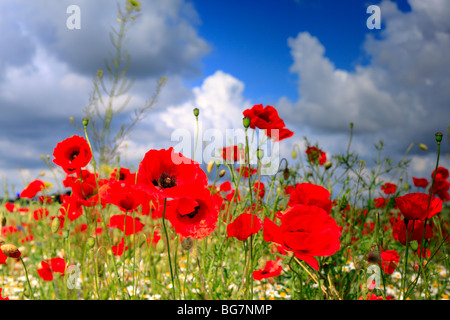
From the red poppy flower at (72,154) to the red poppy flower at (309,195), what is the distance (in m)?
0.63

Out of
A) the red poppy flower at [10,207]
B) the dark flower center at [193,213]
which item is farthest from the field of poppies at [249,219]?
the red poppy flower at [10,207]

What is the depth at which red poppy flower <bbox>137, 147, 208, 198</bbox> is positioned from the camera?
74 centimetres

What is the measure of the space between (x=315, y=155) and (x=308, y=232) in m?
1.03

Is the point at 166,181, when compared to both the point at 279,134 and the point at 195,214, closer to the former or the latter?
the point at 195,214

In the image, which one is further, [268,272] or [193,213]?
[268,272]

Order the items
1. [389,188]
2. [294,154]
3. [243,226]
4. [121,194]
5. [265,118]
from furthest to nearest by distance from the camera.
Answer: [389,188], [294,154], [265,118], [121,194], [243,226]

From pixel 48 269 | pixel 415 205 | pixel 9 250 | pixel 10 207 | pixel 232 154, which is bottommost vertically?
pixel 48 269

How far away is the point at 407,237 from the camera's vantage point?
1021 mm

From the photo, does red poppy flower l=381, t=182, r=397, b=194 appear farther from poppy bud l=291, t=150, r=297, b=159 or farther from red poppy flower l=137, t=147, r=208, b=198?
red poppy flower l=137, t=147, r=208, b=198

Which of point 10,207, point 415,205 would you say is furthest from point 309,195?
point 10,207

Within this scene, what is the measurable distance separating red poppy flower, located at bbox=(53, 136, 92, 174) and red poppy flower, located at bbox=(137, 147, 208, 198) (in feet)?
1.49

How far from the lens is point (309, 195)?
0.94 metres

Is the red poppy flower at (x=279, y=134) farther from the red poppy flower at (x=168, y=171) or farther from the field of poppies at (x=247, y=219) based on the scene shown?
the red poppy flower at (x=168, y=171)
